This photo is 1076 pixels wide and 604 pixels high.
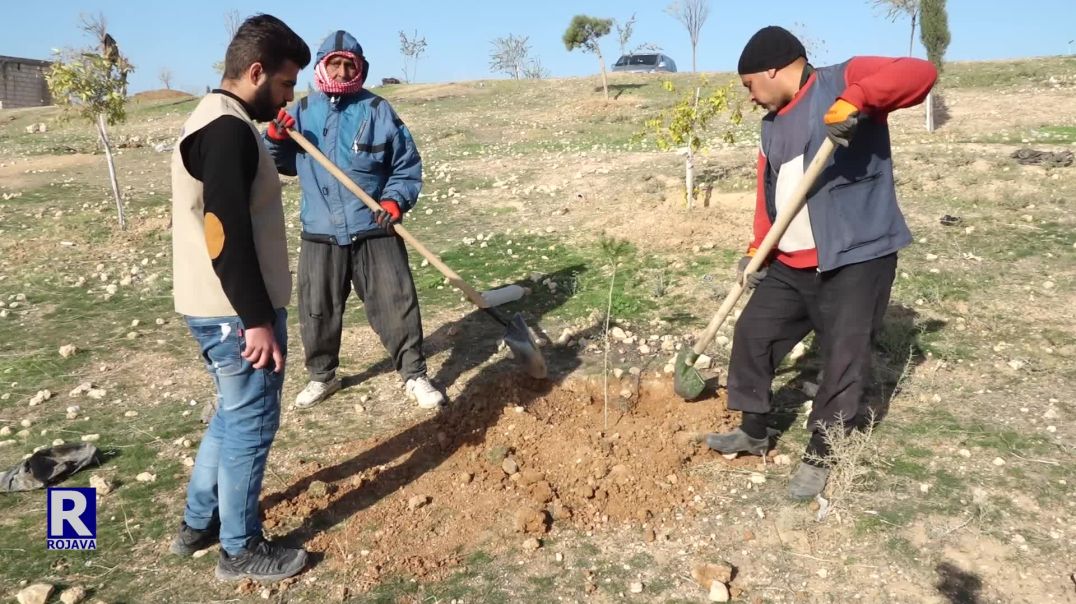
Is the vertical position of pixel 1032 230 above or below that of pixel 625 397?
above

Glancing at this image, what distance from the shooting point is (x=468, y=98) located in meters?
22.1

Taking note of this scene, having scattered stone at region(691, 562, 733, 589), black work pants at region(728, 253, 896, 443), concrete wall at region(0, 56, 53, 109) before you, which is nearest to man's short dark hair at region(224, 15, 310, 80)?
black work pants at region(728, 253, 896, 443)

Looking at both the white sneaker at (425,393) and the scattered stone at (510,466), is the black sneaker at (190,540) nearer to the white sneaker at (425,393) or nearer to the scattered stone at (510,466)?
the scattered stone at (510,466)

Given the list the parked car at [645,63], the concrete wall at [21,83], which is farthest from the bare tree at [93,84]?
the concrete wall at [21,83]

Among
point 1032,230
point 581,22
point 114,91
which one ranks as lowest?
point 1032,230

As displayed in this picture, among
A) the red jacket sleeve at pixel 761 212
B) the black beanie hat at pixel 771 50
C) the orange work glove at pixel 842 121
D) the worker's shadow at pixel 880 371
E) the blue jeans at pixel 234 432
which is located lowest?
the worker's shadow at pixel 880 371

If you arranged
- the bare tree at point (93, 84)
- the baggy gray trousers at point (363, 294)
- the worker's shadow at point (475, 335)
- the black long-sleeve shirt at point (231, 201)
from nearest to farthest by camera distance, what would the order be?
the black long-sleeve shirt at point (231, 201), the baggy gray trousers at point (363, 294), the worker's shadow at point (475, 335), the bare tree at point (93, 84)

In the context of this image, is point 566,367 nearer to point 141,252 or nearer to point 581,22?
point 141,252

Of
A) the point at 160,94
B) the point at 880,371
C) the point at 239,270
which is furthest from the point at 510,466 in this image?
the point at 160,94

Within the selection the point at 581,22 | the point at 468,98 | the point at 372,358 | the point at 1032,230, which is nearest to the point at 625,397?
the point at 372,358

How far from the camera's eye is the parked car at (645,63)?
1030 inches

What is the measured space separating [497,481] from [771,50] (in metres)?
2.16

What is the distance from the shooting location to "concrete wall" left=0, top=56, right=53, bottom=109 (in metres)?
31.1

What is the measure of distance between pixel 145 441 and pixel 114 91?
6423 mm
